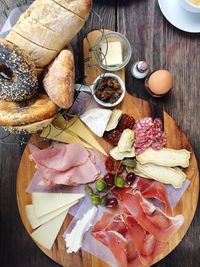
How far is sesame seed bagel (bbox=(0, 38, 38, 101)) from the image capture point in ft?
3.63

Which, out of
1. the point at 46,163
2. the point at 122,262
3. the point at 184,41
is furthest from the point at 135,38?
the point at 122,262

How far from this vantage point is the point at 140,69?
4.30ft

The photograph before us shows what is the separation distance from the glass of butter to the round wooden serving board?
27 millimetres

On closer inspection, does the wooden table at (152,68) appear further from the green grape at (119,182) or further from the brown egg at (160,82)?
the green grape at (119,182)

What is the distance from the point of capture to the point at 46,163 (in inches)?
52.4

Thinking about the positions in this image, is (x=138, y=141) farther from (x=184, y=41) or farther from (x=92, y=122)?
(x=184, y=41)

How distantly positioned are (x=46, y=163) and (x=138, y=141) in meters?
0.25

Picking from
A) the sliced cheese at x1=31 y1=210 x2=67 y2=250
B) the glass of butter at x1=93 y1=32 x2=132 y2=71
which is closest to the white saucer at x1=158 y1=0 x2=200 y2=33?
the glass of butter at x1=93 y1=32 x2=132 y2=71

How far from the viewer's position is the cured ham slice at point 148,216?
4.44 feet

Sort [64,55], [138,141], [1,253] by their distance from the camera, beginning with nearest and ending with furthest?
[64,55] → [138,141] → [1,253]

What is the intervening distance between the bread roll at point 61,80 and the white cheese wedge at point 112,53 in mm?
158

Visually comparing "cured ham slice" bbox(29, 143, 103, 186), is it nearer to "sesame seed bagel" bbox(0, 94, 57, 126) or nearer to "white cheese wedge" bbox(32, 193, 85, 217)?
"white cheese wedge" bbox(32, 193, 85, 217)

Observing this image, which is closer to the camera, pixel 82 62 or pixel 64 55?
pixel 64 55

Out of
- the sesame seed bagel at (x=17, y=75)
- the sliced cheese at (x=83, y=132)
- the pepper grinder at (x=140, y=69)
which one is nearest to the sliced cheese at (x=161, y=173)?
the sliced cheese at (x=83, y=132)
